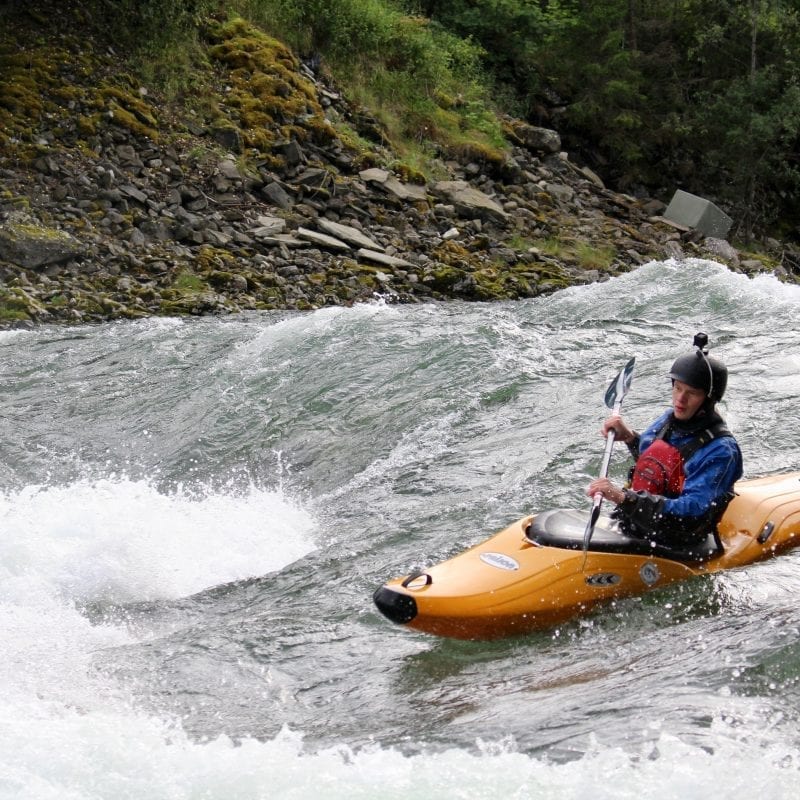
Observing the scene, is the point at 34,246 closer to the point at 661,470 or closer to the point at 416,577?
the point at 416,577

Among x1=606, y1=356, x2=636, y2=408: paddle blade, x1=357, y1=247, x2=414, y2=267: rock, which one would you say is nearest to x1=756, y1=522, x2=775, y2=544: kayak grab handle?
x1=606, y1=356, x2=636, y2=408: paddle blade

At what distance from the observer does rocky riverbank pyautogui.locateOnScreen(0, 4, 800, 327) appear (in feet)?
39.6

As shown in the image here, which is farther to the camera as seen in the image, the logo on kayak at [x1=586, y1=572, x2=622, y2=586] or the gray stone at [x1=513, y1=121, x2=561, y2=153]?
the gray stone at [x1=513, y1=121, x2=561, y2=153]

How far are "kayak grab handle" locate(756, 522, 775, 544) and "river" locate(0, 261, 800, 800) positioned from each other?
0.14 meters

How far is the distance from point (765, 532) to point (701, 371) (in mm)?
936

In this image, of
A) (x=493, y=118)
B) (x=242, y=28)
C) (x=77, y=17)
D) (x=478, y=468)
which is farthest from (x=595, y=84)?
(x=478, y=468)

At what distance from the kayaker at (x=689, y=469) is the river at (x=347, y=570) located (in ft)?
1.04

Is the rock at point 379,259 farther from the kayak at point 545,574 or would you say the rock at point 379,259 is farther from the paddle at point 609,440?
the kayak at point 545,574

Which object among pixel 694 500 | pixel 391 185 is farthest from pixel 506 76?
pixel 694 500

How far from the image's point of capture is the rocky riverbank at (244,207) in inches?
475

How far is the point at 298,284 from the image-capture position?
12.6 m

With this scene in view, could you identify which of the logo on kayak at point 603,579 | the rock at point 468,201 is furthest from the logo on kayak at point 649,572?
the rock at point 468,201

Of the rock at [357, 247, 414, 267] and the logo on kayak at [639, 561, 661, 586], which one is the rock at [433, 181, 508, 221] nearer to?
the rock at [357, 247, 414, 267]

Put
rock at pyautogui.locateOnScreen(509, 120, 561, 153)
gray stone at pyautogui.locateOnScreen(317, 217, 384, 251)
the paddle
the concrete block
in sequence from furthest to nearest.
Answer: rock at pyautogui.locateOnScreen(509, 120, 561, 153) < the concrete block < gray stone at pyautogui.locateOnScreen(317, 217, 384, 251) < the paddle
